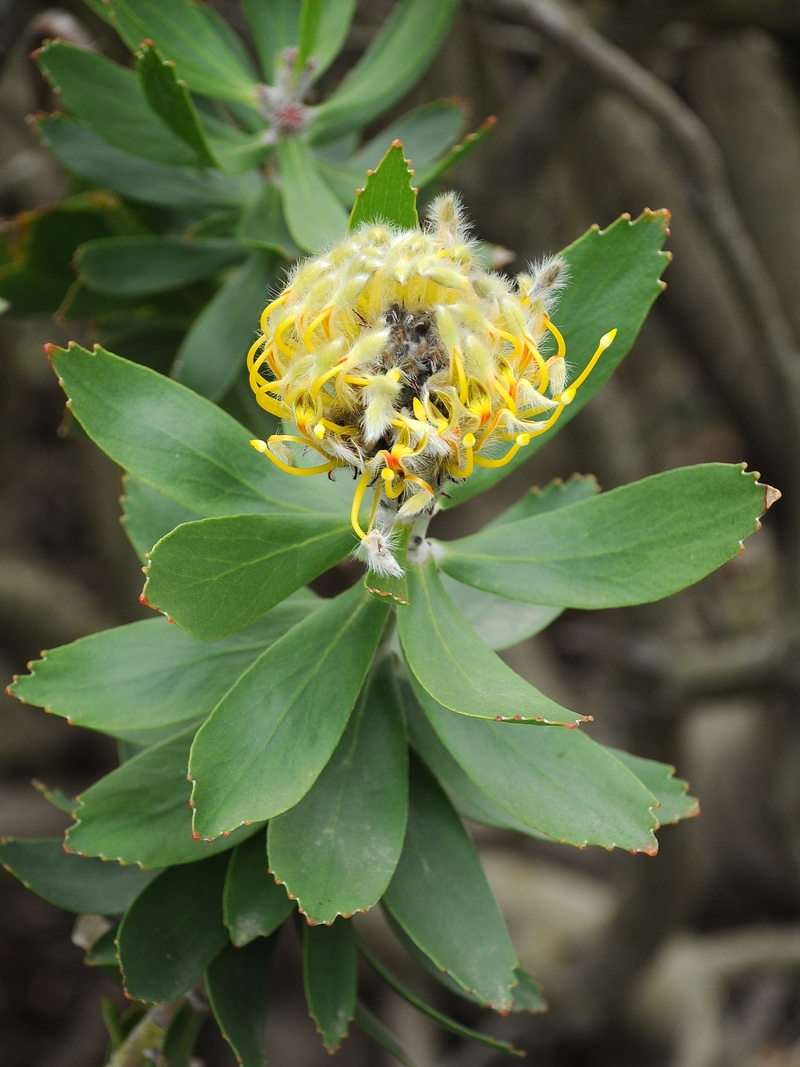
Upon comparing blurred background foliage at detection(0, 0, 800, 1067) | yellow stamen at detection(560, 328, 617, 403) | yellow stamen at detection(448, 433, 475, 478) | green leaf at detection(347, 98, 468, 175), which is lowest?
blurred background foliage at detection(0, 0, 800, 1067)

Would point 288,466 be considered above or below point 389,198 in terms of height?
below

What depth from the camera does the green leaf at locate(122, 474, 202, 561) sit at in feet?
3.72

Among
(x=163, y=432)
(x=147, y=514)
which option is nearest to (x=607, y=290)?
(x=163, y=432)

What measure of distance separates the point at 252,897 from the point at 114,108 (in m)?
1.01

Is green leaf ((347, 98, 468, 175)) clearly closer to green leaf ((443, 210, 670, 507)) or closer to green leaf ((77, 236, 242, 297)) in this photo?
green leaf ((77, 236, 242, 297))

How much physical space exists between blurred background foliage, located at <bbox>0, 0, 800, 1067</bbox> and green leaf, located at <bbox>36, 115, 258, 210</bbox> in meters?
0.70

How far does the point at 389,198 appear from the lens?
0.92m

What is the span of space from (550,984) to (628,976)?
10.1 inches

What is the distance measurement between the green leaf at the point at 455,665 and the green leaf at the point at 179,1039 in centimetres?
61

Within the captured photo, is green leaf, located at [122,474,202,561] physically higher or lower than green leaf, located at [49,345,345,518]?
lower

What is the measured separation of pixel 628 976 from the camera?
2.80m

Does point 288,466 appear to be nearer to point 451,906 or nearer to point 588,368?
point 588,368

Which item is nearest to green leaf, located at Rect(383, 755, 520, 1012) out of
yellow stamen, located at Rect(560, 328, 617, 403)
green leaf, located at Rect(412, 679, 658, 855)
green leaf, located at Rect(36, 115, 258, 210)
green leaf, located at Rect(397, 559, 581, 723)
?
green leaf, located at Rect(412, 679, 658, 855)

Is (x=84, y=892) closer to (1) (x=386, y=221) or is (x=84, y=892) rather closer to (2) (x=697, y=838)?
(1) (x=386, y=221)
